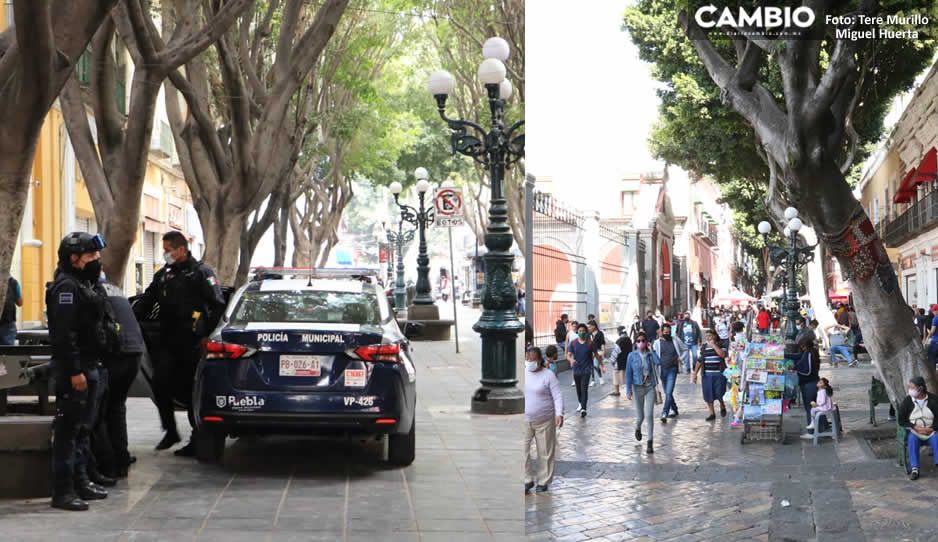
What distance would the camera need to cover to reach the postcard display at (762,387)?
17.2 ft

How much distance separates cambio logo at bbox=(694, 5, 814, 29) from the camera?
4703mm

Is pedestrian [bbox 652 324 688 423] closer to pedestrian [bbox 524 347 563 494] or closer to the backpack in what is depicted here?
pedestrian [bbox 524 347 563 494]

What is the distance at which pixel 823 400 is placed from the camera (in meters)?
5.40

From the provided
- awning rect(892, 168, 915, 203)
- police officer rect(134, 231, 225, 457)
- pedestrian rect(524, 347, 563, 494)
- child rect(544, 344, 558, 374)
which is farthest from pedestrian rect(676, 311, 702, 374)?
police officer rect(134, 231, 225, 457)

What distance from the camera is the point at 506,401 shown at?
10922 mm

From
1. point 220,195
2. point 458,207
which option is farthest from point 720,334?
point 458,207

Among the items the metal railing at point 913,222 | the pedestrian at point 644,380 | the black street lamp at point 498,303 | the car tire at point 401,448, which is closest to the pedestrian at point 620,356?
the pedestrian at point 644,380

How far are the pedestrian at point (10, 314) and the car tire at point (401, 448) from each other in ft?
13.3

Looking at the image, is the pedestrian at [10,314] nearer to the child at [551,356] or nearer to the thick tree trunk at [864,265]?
the thick tree trunk at [864,265]

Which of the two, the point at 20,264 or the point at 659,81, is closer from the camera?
the point at 659,81

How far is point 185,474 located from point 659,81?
13.2ft

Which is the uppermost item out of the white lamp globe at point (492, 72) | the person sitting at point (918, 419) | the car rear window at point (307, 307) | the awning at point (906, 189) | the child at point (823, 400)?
the white lamp globe at point (492, 72)

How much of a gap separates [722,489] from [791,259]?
1.73 m

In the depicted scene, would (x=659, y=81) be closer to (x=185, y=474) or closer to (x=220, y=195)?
(x=185, y=474)
